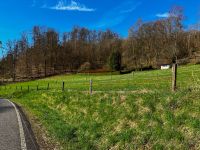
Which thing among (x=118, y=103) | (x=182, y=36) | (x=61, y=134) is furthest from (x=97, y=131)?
(x=182, y=36)

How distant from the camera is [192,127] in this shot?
323 inches

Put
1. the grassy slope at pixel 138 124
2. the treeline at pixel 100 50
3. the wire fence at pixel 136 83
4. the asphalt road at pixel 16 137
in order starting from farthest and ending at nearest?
the treeline at pixel 100 50 → the wire fence at pixel 136 83 → the asphalt road at pixel 16 137 → the grassy slope at pixel 138 124

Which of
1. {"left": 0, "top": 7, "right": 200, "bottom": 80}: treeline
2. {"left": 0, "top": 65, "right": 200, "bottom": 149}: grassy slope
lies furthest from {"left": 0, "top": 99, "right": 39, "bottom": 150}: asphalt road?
{"left": 0, "top": 7, "right": 200, "bottom": 80}: treeline

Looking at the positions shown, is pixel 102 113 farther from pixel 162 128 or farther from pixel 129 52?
pixel 129 52

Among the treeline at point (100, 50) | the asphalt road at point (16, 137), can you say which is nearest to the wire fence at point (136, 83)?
the asphalt road at point (16, 137)

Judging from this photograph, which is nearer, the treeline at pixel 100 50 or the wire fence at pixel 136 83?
the wire fence at pixel 136 83

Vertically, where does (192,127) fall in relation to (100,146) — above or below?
above

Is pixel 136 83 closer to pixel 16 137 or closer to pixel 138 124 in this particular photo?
pixel 16 137

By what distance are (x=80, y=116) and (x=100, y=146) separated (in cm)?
495

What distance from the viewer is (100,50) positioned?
116688mm

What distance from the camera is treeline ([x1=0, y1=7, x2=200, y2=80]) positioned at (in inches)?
3260

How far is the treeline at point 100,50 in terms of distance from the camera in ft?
272

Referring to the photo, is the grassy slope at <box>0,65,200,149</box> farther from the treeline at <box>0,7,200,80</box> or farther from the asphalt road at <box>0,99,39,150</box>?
the treeline at <box>0,7,200,80</box>

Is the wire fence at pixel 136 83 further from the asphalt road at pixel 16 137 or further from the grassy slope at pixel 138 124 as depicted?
the asphalt road at pixel 16 137
